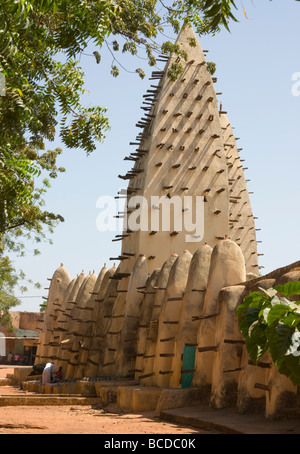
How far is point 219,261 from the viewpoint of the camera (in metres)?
15.0

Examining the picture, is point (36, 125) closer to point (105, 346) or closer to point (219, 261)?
point (219, 261)

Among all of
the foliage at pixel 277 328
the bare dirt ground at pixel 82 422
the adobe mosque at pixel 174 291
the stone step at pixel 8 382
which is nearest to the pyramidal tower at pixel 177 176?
the adobe mosque at pixel 174 291

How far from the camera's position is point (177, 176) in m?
22.9

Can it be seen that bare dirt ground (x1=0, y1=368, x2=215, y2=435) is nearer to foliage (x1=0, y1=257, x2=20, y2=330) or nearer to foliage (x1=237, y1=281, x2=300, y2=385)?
foliage (x1=237, y1=281, x2=300, y2=385)

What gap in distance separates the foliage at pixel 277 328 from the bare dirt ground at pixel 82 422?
1.95 meters

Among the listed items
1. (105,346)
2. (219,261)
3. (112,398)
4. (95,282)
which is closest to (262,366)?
(219,261)

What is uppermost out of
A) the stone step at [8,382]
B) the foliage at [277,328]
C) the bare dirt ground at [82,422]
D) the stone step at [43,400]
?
the foliage at [277,328]

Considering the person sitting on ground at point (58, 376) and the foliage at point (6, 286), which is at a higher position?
the foliage at point (6, 286)

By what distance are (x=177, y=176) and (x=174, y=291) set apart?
6.70 metres

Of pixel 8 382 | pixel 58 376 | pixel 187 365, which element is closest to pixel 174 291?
pixel 187 365

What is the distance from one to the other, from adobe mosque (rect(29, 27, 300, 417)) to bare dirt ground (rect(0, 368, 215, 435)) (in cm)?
86

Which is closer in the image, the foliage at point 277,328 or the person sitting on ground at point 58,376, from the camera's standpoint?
the foliage at point 277,328

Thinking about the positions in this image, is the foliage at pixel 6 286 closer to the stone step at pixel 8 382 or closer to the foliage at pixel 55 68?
the stone step at pixel 8 382

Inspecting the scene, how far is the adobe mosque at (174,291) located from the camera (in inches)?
528
